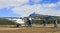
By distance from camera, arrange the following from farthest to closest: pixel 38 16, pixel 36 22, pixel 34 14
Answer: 1. pixel 36 22
2. pixel 38 16
3. pixel 34 14

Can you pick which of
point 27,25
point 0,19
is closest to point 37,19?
point 0,19

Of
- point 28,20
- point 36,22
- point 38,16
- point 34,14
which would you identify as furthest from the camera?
point 36,22

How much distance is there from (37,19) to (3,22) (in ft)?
25.1

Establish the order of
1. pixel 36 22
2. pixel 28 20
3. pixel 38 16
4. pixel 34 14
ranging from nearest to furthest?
pixel 28 20, pixel 34 14, pixel 38 16, pixel 36 22

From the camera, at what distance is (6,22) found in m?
47.8

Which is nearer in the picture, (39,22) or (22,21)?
(22,21)

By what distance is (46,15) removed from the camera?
144 ft

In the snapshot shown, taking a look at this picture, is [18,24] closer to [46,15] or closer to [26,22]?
[26,22]

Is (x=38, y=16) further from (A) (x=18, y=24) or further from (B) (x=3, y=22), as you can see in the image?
(A) (x=18, y=24)

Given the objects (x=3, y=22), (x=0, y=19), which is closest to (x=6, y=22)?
(x=3, y=22)

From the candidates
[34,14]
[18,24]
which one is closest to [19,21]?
[18,24]

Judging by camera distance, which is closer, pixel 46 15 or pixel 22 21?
pixel 22 21

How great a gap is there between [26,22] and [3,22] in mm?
14301

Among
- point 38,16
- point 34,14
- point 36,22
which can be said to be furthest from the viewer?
point 36,22
